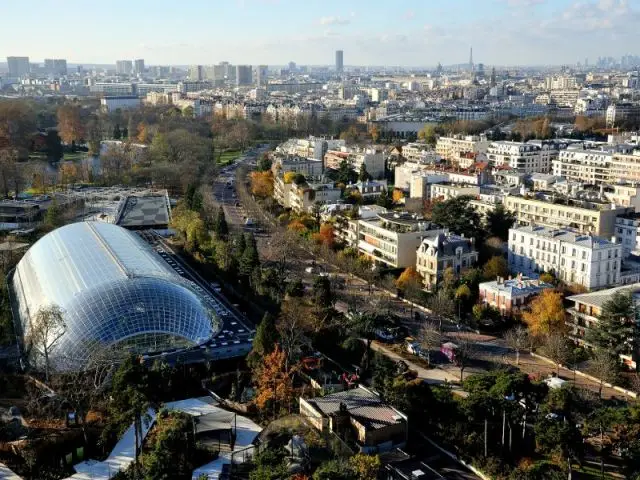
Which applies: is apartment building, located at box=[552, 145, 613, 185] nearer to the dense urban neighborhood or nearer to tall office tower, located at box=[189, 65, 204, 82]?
the dense urban neighborhood

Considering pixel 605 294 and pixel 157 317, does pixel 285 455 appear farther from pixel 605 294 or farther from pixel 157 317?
pixel 605 294

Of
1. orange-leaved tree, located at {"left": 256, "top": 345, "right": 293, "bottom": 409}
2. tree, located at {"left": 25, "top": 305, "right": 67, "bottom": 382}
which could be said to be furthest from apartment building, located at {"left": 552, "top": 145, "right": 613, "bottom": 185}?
tree, located at {"left": 25, "top": 305, "right": 67, "bottom": 382}

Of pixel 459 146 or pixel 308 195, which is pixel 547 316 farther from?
pixel 459 146

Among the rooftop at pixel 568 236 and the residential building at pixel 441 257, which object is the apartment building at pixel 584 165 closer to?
the rooftop at pixel 568 236

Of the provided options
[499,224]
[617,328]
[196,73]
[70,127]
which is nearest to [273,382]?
[617,328]

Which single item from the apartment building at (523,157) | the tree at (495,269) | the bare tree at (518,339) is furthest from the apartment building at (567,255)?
the apartment building at (523,157)

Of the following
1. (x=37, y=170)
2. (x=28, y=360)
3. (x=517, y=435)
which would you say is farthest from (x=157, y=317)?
(x=37, y=170)
